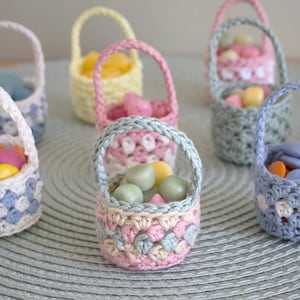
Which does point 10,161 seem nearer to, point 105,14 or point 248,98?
point 248,98

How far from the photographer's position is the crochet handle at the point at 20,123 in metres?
1.25

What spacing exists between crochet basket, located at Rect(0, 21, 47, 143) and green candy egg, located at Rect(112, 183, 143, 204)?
529mm

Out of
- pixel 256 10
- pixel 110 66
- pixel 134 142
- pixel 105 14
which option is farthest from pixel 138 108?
pixel 256 10

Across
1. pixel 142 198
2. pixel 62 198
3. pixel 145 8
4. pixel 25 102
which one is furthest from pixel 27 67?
pixel 142 198

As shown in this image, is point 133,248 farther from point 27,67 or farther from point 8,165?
point 27,67

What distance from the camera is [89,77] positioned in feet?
5.81

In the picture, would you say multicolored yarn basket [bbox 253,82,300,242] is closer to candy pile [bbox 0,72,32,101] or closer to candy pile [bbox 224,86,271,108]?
candy pile [bbox 224,86,271,108]

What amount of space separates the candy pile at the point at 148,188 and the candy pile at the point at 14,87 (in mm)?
541

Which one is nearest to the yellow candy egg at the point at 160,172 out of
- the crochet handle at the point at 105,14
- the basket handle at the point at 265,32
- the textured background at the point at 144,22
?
the basket handle at the point at 265,32

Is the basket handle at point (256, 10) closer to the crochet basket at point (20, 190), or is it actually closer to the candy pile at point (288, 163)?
the candy pile at point (288, 163)

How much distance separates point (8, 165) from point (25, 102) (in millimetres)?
381

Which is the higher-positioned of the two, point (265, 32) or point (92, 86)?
point (265, 32)

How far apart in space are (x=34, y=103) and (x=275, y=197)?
72 cm

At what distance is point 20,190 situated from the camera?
1.24 m
